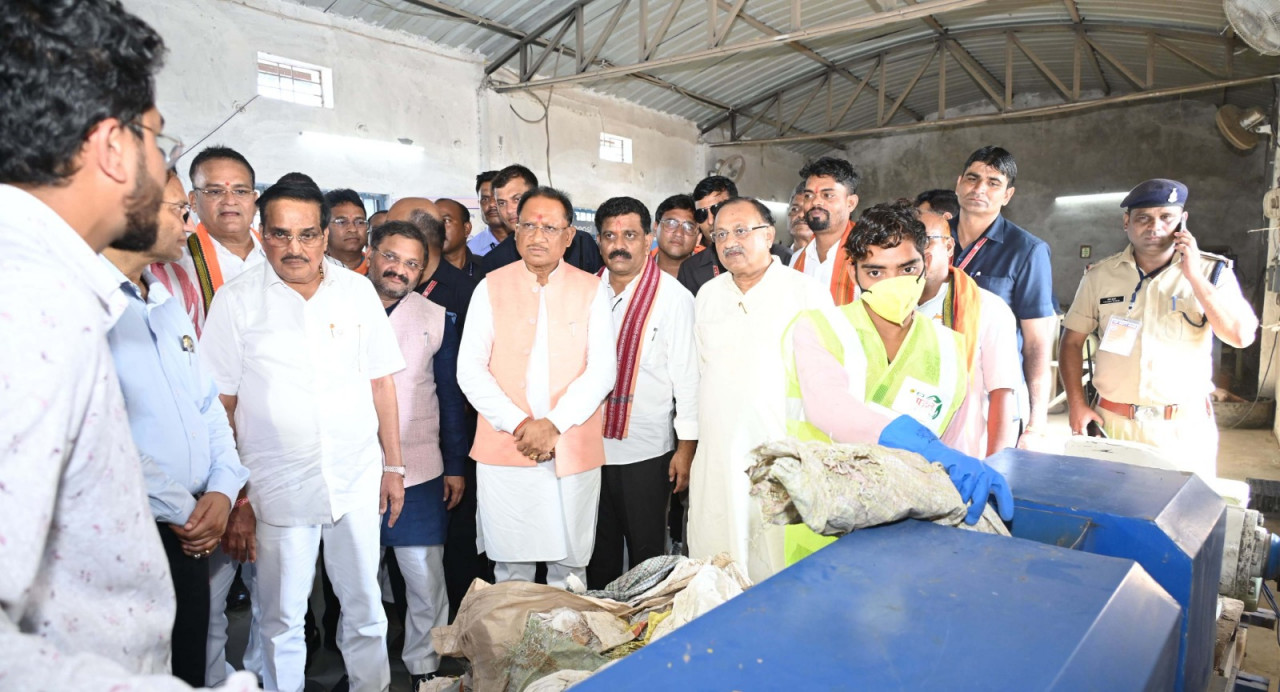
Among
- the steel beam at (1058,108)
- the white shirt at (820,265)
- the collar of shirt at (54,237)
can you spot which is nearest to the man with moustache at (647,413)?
the white shirt at (820,265)

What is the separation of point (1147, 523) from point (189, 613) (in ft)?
7.38

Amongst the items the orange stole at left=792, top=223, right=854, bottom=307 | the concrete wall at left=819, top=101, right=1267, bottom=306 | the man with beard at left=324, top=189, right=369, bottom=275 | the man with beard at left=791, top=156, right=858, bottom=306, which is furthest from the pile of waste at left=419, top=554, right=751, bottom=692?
the concrete wall at left=819, top=101, right=1267, bottom=306

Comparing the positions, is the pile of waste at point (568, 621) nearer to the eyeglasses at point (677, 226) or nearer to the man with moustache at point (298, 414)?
the man with moustache at point (298, 414)

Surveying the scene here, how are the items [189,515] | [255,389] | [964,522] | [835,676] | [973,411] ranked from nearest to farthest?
[835,676] → [964,522] → [189,515] → [973,411] → [255,389]

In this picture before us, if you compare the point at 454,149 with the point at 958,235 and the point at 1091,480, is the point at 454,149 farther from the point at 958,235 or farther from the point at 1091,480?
the point at 1091,480

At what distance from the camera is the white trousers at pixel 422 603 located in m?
2.73

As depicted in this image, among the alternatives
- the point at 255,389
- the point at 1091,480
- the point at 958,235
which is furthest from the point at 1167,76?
the point at 255,389

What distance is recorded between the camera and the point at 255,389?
7.45ft

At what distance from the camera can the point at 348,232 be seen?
350 centimetres

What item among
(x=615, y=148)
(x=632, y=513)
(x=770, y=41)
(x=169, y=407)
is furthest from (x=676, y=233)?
(x=615, y=148)

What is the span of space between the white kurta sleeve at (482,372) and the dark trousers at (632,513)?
559mm

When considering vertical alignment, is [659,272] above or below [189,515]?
above

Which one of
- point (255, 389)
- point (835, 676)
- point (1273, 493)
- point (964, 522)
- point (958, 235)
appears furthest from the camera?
point (1273, 493)

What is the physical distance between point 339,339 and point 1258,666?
12.4 feet
